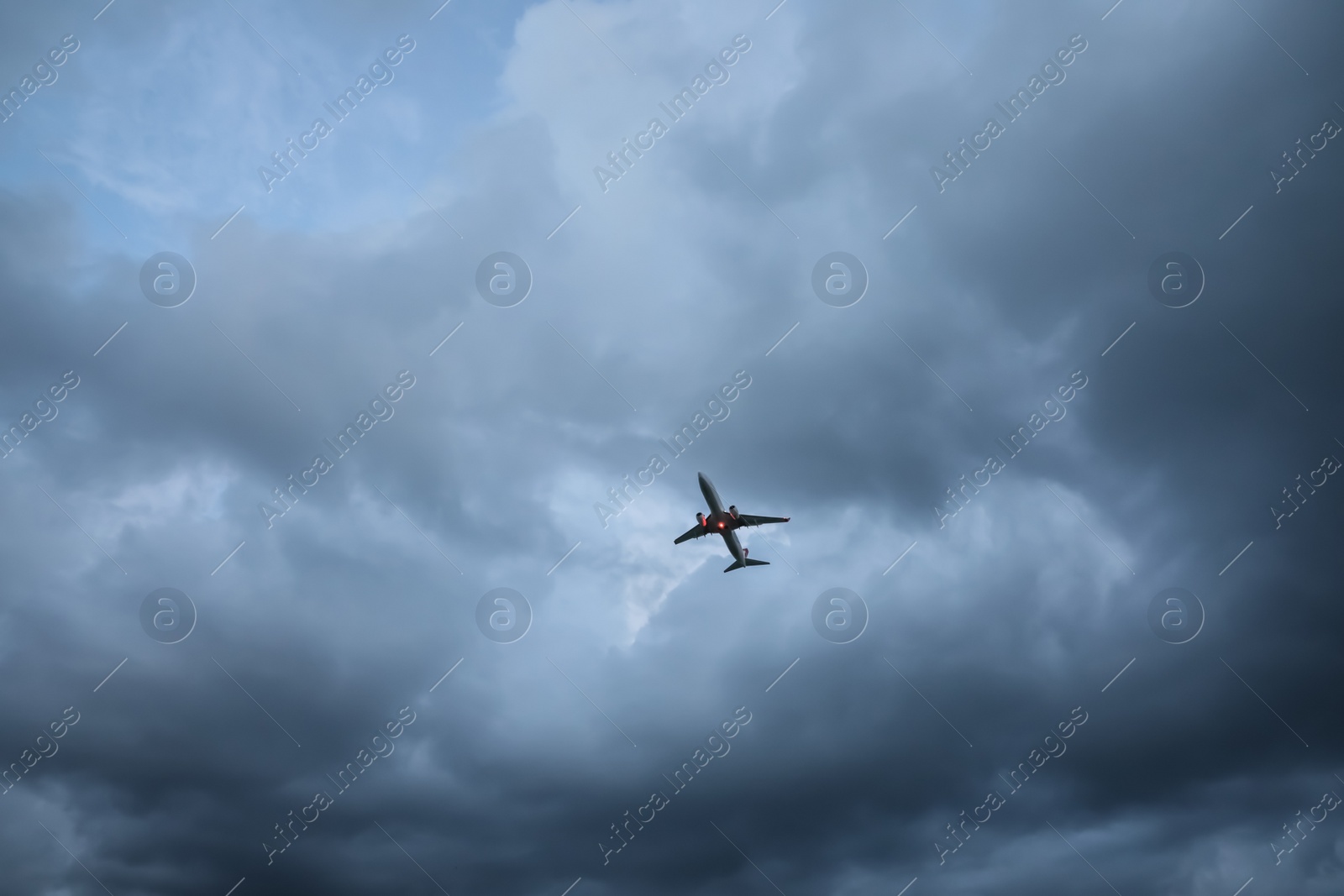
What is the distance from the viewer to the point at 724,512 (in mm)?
119062
